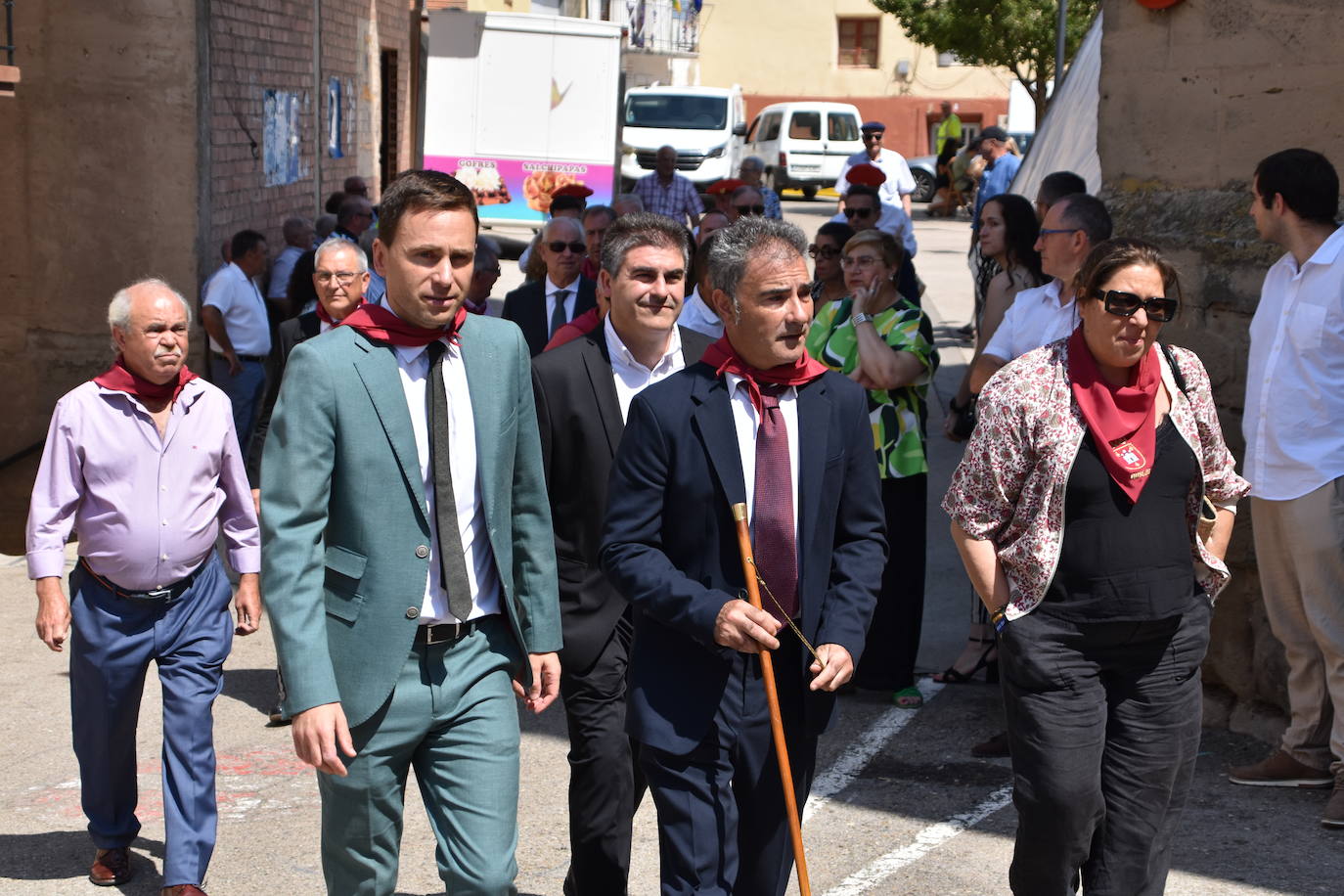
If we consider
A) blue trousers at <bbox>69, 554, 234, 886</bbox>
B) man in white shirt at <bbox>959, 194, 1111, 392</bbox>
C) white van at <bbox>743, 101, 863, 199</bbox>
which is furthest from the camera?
white van at <bbox>743, 101, 863, 199</bbox>

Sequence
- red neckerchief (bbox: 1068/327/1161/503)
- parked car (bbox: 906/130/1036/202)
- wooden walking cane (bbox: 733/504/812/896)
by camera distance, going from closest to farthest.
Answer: wooden walking cane (bbox: 733/504/812/896) < red neckerchief (bbox: 1068/327/1161/503) < parked car (bbox: 906/130/1036/202)

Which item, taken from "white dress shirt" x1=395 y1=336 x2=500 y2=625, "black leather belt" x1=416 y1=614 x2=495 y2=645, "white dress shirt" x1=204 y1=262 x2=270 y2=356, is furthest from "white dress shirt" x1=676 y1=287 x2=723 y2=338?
"white dress shirt" x1=204 y1=262 x2=270 y2=356

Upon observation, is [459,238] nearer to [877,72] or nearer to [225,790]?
[225,790]

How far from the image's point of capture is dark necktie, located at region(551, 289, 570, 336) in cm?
764

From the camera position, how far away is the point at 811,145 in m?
35.6

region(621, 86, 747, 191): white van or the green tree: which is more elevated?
the green tree

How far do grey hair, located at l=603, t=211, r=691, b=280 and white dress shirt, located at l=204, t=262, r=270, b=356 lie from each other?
6.46 metres

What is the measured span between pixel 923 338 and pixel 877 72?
43106 millimetres

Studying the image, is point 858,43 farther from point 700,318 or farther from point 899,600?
point 899,600

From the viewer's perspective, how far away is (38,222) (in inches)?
431

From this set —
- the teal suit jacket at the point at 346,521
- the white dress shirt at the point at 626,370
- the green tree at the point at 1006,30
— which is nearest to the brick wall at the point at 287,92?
the white dress shirt at the point at 626,370

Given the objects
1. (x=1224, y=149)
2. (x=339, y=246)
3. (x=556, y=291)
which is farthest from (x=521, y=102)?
(x=1224, y=149)

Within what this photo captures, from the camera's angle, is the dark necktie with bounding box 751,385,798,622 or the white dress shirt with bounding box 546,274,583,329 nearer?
the dark necktie with bounding box 751,385,798,622

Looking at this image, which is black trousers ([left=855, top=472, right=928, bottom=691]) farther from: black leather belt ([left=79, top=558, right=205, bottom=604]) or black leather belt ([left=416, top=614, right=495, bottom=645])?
black leather belt ([left=416, top=614, right=495, bottom=645])
